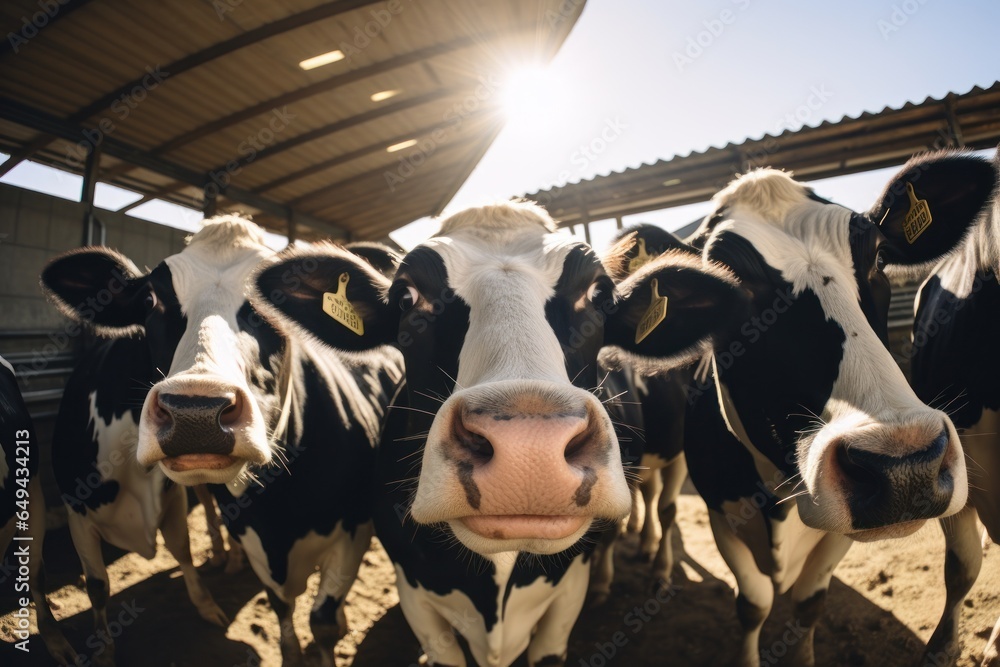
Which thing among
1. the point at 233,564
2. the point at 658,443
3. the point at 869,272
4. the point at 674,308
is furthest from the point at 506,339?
the point at 233,564

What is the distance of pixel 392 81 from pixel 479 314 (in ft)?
18.4

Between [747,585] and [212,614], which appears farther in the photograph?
[212,614]

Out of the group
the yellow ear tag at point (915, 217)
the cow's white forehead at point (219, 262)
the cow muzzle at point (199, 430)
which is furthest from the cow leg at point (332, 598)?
the yellow ear tag at point (915, 217)

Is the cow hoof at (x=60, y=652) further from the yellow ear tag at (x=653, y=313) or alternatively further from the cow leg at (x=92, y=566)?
the yellow ear tag at (x=653, y=313)

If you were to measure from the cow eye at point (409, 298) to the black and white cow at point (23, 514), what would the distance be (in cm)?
265

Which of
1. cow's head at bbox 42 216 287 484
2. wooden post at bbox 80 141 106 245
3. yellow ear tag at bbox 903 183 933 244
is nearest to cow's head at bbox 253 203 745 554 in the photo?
cow's head at bbox 42 216 287 484

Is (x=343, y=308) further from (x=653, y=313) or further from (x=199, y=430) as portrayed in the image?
(x=653, y=313)

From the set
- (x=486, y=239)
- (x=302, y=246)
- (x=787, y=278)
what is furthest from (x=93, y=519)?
(x=787, y=278)

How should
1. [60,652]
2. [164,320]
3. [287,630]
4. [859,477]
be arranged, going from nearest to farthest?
[859,477], [164,320], [287,630], [60,652]

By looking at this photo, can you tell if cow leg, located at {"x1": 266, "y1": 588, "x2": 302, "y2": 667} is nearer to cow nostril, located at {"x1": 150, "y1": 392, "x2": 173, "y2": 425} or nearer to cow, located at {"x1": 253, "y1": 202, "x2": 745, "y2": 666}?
cow, located at {"x1": 253, "y1": 202, "x2": 745, "y2": 666}

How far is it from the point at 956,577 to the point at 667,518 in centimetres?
187

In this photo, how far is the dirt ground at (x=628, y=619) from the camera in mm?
2959

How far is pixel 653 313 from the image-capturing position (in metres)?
2.10

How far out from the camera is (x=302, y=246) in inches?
85.0
